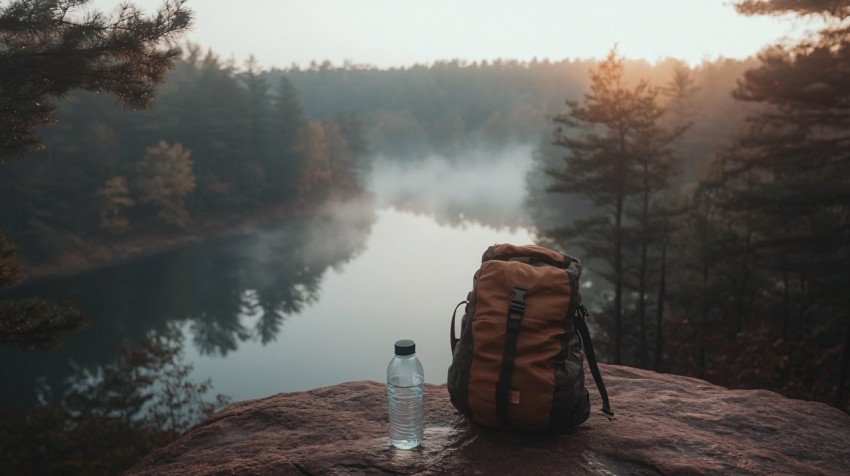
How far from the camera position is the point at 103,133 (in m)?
37.2

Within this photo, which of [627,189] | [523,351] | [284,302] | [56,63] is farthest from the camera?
[284,302]

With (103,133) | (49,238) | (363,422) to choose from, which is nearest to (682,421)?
(363,422)

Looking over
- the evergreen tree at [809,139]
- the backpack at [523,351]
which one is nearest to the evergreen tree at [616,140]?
the evergreen tree at [809,139]

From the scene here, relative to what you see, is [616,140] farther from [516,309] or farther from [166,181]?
[166,181]

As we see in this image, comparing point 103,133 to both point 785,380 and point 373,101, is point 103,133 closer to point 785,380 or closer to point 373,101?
point 785,380

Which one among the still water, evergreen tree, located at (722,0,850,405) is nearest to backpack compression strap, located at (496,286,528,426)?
the still water

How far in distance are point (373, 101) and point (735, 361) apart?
12020cm

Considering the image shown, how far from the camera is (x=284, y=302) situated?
2997 cm

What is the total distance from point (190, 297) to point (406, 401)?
99.8ft

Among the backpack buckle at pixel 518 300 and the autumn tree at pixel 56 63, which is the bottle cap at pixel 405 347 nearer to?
the backpack buckle at pixel 518 300

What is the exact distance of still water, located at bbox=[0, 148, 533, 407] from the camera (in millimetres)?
20422

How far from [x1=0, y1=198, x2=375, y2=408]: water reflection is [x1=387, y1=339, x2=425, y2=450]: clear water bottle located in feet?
63.4

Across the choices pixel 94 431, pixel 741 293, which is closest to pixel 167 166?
pixel 94 431

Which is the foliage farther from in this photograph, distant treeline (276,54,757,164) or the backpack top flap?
distant treeline (276,54,757,164)
